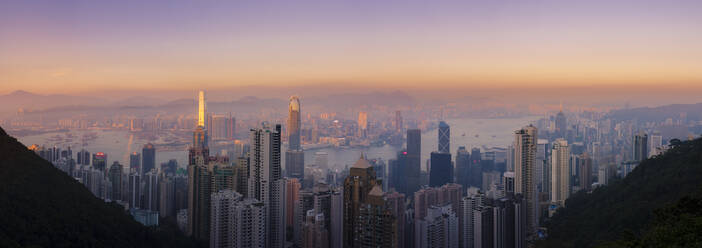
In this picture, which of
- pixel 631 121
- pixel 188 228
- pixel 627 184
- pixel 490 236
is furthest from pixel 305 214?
pixel 631 121

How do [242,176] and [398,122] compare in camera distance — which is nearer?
[242,176]

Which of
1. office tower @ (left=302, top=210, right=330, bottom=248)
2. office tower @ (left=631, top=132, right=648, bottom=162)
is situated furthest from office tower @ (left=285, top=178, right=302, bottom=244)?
office tower @ (left=631, top=132, right=648, bottom=162)

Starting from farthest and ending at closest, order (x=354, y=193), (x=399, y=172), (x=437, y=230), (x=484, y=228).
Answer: (x=399, y=172) < (x=437, y=230) < (x=484, y=228) < (x=354, y=193)

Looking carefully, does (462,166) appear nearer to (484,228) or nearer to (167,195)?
(484,228)

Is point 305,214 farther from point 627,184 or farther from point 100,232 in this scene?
point 627,184

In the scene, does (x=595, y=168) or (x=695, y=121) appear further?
(x=595, y=168)

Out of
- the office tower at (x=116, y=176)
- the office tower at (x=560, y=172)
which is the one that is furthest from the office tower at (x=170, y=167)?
the office tower at (x=560, y=172)

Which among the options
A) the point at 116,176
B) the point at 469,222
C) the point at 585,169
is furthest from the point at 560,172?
the point at 116,176
